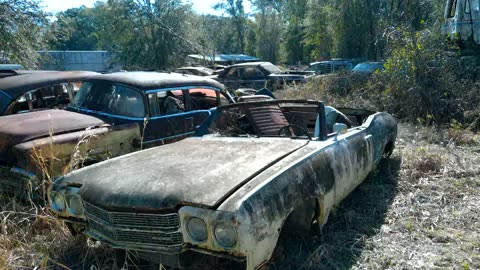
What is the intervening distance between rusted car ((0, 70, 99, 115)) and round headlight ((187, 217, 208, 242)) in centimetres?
463

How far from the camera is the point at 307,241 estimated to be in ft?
11.8

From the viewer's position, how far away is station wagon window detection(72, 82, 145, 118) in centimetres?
550

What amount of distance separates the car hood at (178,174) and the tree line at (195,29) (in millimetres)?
7703

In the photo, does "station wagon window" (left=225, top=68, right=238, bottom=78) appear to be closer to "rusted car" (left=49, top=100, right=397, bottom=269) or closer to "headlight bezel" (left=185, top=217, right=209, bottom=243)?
"rusted car" (left=49, top=100, right=397, bottom=269)

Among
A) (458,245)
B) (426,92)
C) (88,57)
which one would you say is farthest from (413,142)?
(88,57)

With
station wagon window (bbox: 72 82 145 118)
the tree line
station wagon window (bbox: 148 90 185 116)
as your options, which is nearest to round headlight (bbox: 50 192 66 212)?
station wagon window (bbox: 72 82 145 118)

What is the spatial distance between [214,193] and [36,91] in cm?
504

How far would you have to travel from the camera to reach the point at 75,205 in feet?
10.8

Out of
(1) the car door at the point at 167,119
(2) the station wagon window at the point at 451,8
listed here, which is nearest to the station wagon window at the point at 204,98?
(1) the car door at the point at 167,119

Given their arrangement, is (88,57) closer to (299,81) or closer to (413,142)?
(299,81)

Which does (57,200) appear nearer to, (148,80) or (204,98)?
(148,80)

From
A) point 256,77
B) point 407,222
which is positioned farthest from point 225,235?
point 256,77

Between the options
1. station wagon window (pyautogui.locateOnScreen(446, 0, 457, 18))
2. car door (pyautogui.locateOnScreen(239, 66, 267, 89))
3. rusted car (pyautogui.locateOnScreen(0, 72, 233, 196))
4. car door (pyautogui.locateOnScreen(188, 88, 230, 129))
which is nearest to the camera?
rusted car (pyautogui.locateOnScreen(0, 72, 233, 196))

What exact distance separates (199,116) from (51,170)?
244 cm
